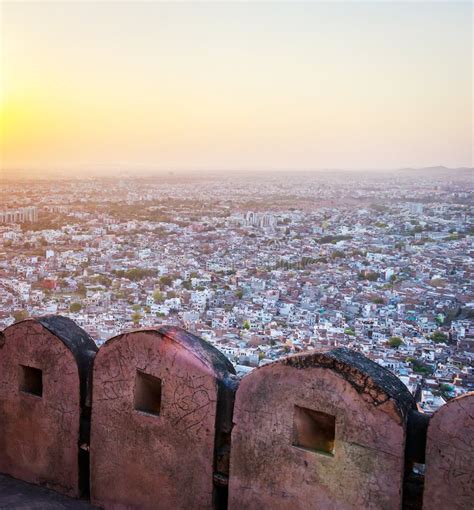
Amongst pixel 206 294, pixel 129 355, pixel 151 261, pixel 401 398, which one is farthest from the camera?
pixel 151 261

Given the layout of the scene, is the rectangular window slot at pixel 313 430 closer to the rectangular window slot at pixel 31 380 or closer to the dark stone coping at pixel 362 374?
the dark stone coping at pixel 362 374

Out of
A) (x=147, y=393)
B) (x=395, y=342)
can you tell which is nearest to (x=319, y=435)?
(x=147, y=393)

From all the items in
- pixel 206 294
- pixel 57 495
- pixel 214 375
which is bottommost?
pixel 206 294

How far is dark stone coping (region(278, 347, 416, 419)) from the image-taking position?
8.47ft

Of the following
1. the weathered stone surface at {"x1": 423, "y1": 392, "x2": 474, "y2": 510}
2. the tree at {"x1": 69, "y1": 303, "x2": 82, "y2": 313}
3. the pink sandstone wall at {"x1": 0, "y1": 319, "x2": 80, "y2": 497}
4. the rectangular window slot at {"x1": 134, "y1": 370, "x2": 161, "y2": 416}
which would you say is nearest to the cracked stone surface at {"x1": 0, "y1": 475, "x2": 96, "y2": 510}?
the pink sandstone wall at {"x1": 0, "y1": 319, "x2": 80, "y2": 497}

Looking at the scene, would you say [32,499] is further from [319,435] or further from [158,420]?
[319,435]

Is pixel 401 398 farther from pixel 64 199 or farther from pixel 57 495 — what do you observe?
pixel 64 199

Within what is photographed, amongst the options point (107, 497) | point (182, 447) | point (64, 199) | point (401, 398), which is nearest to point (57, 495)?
point (107, 497)

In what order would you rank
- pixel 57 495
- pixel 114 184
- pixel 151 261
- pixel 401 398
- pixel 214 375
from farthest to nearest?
pixel 114 184
pixel 151 261
pixel 57 495
pixel 214 375
pixel 401 398

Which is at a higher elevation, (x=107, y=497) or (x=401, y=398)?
(x=401, y=398)

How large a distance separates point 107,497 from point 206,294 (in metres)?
18.3

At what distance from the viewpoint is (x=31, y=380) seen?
361 centimetres

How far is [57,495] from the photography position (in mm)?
3436

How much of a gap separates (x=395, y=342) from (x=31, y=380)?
42.9 feet
